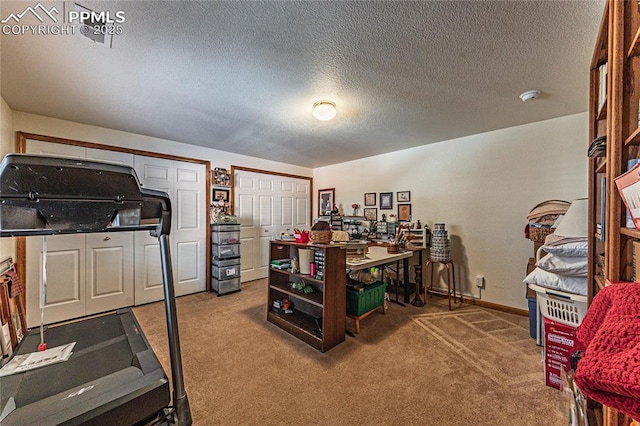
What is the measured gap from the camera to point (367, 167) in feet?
15.0

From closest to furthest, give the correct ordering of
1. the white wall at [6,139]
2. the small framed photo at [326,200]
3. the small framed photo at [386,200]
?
the white wall at [6,139] → the small framed photo at [386,200] → the small framed photo at [326,200]

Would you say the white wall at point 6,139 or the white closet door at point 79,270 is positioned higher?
the white wall at point 6,139

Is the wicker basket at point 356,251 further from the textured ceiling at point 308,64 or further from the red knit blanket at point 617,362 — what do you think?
the red knit blanket at point 617,362

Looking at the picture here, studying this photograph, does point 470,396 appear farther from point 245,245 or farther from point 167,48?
point 245,245

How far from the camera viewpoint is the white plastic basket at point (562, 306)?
1607mm

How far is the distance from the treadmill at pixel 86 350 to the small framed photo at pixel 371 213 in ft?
12.3

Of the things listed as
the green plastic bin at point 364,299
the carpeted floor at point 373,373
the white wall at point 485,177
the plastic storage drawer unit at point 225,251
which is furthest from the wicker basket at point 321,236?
the white wall at point 485,177

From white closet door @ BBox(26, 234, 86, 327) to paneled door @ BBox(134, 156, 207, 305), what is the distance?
55cm

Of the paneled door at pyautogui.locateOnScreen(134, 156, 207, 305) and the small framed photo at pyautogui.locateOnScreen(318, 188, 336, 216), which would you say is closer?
the paneled door at pyautogui.locateOnScreen(134, 156, 207, 305)

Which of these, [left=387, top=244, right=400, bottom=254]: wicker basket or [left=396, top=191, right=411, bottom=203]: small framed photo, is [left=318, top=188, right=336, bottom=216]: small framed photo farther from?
[left=387, top=244, right=400, bottom=254]: wicker basket

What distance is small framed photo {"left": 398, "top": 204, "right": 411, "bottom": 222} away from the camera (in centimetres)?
402

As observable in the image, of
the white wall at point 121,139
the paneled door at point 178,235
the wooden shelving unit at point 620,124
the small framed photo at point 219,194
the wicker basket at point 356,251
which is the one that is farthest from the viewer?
the small framed photo at point 219,194

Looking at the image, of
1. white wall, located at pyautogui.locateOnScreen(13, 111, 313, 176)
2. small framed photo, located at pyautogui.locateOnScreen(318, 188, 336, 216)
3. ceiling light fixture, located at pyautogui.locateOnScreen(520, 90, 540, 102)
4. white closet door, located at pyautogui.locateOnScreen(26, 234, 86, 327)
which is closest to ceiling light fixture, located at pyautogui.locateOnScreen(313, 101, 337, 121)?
ceiling light fixture, located at pyautogui.locateOnScreen(520, 90, 540, 102)

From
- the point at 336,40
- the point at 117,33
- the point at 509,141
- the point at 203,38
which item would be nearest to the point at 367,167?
the point at 509,141
